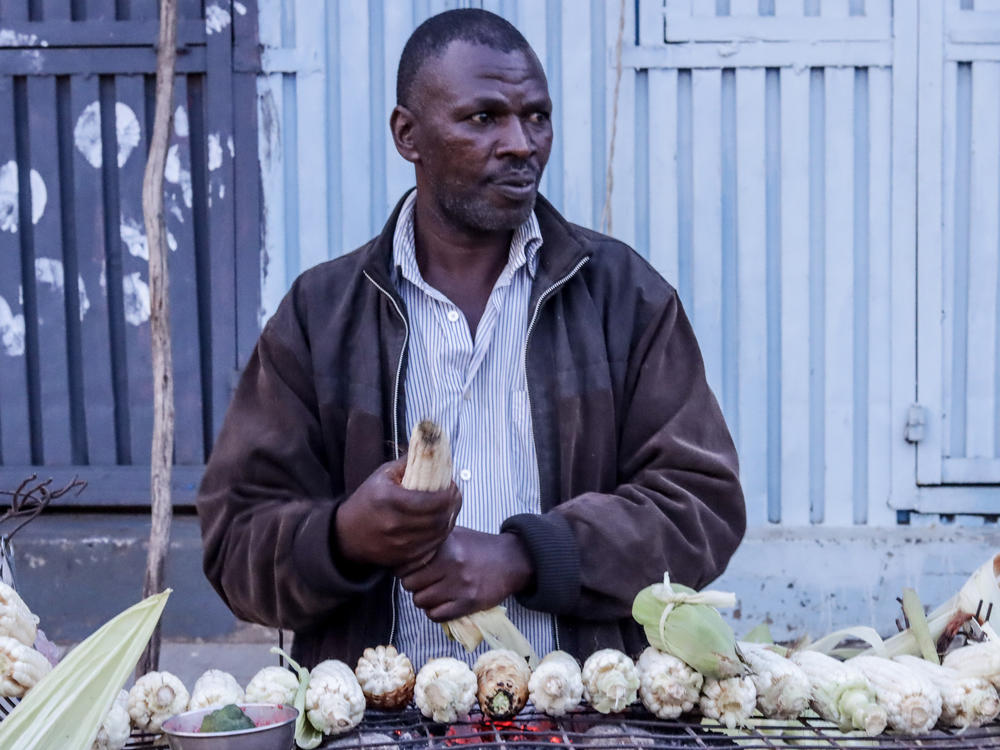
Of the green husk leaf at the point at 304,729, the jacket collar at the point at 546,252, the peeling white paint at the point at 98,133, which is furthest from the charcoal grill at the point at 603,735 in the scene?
the peeling white paint at the point at 98,133

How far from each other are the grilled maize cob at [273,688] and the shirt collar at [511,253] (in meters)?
0.91

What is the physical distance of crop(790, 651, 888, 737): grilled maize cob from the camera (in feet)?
5.98

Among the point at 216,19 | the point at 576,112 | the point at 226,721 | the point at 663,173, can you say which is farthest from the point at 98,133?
the point at 226,721

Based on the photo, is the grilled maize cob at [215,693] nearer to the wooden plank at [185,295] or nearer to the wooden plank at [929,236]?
the wooden plank at [185,295]

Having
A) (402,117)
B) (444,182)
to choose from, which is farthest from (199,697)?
(402,117)

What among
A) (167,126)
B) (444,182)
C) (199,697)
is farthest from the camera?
(167,126)

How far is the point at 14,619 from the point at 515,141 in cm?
121

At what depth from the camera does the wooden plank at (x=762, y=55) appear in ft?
14.4

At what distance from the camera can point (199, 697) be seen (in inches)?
70.7

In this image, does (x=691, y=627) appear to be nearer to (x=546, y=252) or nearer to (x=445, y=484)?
(x=445, y=484)

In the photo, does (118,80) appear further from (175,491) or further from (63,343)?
(175,491)

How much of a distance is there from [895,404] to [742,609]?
93cm

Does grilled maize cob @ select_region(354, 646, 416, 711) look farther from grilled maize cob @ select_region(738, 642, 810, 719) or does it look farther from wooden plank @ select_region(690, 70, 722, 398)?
wooden plank @ select_region(690, 70, 722, 398)

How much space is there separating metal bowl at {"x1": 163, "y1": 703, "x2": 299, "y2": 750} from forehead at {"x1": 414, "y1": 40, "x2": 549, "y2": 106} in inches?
49.3
